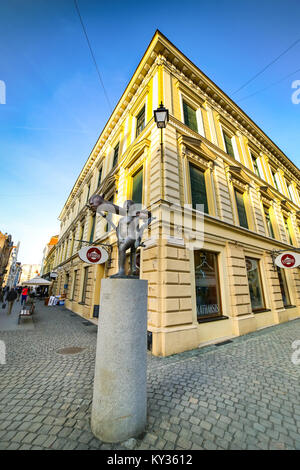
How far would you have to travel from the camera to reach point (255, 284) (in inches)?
361

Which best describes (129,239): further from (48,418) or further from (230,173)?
(230,173)

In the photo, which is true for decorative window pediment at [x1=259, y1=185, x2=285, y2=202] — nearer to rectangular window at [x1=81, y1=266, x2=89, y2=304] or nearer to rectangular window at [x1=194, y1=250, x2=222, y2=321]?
rectangular window at [x1=194, y1=250, x2=222, y2=321]

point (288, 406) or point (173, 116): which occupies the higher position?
point (173, 116)

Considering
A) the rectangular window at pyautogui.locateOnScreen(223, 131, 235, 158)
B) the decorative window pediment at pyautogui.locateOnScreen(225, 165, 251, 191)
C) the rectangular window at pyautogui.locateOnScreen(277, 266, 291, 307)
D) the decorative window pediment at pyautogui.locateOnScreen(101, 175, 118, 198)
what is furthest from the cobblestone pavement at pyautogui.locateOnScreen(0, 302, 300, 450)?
the rectangular window at pyautogui.locateOnScreen(223, 131, 235, 158)

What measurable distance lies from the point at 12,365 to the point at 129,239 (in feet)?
14.5

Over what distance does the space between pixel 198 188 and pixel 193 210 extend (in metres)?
1.64

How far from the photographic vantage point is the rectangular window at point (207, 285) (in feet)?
21.5

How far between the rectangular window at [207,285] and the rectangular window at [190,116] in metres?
6.68

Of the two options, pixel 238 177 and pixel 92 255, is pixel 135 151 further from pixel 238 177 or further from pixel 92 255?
pixel 238 177

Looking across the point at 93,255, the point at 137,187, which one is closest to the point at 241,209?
the point at 137,187

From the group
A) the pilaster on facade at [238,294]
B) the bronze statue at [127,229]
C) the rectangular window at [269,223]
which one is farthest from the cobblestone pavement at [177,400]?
the rectangular window at [269,223]

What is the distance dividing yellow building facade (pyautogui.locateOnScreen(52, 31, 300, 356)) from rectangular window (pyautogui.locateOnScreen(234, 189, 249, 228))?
0.07 metres

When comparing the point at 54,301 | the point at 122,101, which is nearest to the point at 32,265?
the point at 54,301

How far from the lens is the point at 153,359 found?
4.75 meters
